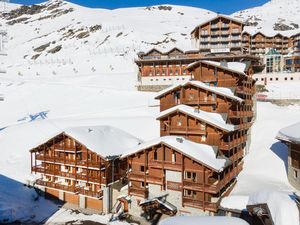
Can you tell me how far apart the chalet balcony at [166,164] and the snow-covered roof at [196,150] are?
4.70 feet

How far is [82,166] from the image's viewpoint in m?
29.3

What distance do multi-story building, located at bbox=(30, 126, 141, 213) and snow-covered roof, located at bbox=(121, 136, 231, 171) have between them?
381 cm

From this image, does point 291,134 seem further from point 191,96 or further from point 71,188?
point 71,188

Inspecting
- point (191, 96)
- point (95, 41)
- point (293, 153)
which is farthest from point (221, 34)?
point (95, 41)

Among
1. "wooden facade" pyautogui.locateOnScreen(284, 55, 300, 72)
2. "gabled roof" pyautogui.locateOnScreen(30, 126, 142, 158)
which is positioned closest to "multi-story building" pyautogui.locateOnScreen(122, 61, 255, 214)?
"gabled roof" pyautogui.locateOnScreen(30, 126, 142, 158)

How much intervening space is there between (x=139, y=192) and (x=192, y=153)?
6145 mm

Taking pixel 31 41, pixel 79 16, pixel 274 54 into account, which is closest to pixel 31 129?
pixel 274 54

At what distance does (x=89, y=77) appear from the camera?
72.3 meters

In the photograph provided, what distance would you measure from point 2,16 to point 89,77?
15325cm

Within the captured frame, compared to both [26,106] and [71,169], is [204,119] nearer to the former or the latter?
[71,169]

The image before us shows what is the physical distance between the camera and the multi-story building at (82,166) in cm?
2862

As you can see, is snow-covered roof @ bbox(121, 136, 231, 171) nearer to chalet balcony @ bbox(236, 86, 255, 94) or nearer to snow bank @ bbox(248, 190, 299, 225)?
snow bank @ bbox(248, 190, 299, 225)

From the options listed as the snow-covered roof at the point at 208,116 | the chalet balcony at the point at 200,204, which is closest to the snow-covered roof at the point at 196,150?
the snow-covered roof at the point at 208,116

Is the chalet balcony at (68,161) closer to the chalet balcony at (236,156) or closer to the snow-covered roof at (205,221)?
the chalet balcony at (236,156)
